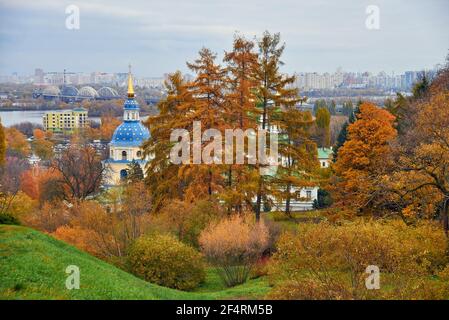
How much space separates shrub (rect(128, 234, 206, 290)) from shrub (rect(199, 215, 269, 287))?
76 cm

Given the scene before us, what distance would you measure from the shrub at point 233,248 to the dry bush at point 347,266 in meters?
3.68

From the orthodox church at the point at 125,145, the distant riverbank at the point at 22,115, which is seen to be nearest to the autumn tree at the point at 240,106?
the orthodox church at the point at 125,145

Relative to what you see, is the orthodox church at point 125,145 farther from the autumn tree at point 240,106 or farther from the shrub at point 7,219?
the shrub at point 7,219

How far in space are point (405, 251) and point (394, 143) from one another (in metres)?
9.77

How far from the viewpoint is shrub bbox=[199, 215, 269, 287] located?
1839 centimetres

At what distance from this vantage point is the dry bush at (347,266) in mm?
11898

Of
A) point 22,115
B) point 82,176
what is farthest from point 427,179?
point 22,115

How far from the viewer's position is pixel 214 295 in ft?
49.8

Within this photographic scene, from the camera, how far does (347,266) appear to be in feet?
43.9

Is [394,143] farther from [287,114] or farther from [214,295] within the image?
[214,295]

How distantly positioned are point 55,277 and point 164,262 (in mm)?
4887

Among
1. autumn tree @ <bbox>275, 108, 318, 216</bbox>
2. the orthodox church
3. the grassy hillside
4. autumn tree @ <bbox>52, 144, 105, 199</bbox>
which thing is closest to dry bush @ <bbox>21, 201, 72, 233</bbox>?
autumn tree @ <bbox>52, 144, 105, 199</bbox>

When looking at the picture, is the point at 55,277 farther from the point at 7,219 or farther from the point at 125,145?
the point at 125,145

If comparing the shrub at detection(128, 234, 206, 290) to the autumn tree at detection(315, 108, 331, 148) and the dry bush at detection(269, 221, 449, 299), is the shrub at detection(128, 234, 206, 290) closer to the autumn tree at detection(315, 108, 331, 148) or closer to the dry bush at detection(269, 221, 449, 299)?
the dry bush at detection(269, 221, 449, 299)
